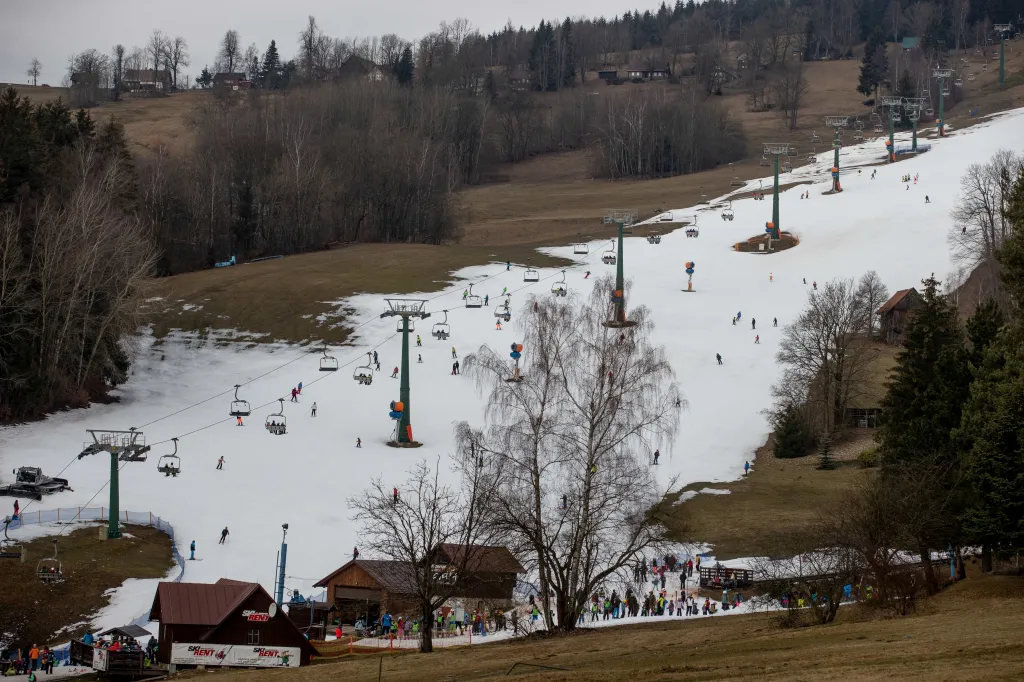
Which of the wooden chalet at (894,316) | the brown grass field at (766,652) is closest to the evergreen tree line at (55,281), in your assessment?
the brown grass field at (766,652)

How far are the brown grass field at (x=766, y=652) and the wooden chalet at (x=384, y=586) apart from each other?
6308 millimetres

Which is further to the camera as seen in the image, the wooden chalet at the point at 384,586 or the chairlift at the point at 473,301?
the chairlift at the point at 473,301

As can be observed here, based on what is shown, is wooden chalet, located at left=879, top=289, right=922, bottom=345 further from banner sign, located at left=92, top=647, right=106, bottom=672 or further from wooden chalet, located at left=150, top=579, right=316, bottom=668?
banner sign, located at left=92, top=647, right=106, bottom=672

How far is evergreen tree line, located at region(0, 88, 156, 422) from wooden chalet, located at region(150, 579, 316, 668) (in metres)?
31.0

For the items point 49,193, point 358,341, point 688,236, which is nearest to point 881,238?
point 688,236

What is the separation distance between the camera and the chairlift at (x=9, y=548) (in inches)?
1688

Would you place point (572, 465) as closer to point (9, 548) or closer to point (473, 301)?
point (9, 548)

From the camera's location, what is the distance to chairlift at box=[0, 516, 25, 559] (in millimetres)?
42875

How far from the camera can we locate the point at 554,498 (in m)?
50.4

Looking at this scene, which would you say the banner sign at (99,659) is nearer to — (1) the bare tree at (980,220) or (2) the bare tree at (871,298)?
(2) the bare tree at (871,298)

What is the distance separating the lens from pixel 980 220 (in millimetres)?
81562

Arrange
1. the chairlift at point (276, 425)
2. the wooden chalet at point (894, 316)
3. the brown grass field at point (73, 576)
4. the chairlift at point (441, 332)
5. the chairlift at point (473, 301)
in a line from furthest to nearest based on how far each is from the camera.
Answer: the wooden chalet at point (894, 316) → the chairlift at point (473, 301) → the chairlift at point (441, 332) → the chairlift at point (276, 425) → the brown grass field at point (73, 576)

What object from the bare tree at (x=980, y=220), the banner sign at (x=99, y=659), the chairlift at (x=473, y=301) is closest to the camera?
the banner sign at (x=99, y=659)

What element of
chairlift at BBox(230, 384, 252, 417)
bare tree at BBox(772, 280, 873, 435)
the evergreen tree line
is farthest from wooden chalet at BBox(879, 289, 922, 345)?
the evergreen tree line
